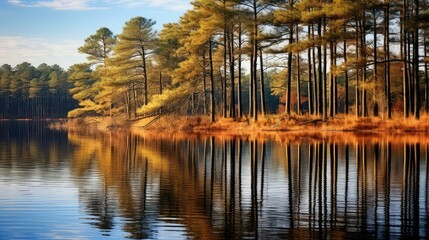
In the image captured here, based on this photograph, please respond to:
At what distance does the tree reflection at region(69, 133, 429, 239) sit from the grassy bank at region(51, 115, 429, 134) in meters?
13.3

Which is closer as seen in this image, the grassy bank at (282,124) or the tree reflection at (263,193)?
the tree reflection at (263,193)

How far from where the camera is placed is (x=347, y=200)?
1401 cm

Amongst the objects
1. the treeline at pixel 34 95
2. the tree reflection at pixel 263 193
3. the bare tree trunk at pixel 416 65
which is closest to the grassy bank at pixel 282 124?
the bare tree trunk at pixel 416 65

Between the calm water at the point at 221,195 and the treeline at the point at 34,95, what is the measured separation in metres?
119

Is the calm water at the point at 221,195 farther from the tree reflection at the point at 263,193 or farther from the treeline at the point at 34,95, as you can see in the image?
the treeline at the point at 34,95

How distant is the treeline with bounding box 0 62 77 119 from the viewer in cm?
14012

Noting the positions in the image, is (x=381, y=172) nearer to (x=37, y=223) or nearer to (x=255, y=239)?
(x=255, y=239)

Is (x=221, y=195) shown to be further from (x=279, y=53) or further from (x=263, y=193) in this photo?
(x=279, y=53)

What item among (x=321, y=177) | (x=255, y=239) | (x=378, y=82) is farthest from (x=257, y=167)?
(x=378, y=82)

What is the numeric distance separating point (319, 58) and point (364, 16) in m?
4.58

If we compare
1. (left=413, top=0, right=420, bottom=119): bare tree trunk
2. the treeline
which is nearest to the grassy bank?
(left=413, top=0, right=420, bottom=119): bare tree trunk

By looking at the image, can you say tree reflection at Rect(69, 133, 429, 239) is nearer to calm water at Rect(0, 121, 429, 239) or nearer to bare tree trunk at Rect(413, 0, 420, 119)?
calm water at Rect(0, 121, 429, 239)

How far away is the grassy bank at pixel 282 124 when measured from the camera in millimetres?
40531

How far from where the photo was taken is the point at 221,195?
15.0m
